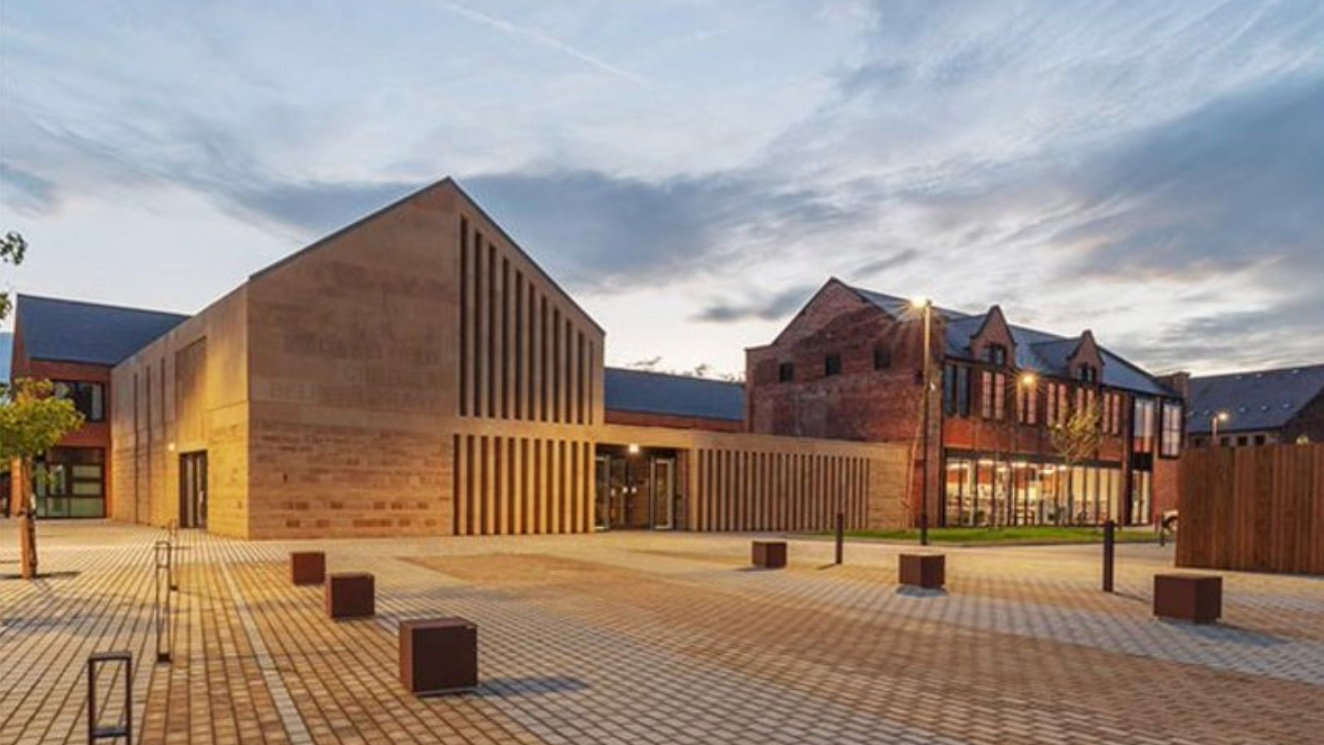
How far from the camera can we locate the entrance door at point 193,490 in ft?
106

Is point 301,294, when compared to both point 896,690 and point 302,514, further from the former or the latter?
point 896,690

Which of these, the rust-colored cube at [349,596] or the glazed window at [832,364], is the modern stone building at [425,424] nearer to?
the glazed window at [832,364]

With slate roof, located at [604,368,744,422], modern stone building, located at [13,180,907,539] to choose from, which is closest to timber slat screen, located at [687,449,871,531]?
modern stone building, located at [13,180,907,539]

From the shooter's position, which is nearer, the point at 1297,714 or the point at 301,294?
the point at 1297,714

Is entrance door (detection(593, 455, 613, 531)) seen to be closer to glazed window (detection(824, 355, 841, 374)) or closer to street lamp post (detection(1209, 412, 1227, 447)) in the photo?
glazed window (detection(824, 355, 841, 374))

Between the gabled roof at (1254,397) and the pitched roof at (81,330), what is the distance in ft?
218

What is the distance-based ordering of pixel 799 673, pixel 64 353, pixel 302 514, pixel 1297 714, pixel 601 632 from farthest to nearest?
pixel 64 353
pixel 302 514
pixel 601 632
pixel 799 673
pixel 1297 714

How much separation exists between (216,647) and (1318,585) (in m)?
18.8

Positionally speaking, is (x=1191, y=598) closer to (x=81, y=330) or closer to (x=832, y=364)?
(x=832, y=364)

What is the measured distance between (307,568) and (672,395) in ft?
155

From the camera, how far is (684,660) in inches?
369

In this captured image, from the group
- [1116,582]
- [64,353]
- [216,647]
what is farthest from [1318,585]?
[64,353]

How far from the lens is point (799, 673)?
879 centimetres

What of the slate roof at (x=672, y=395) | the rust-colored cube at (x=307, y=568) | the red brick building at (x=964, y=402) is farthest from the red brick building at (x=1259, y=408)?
the rust-colored cube at (x=307, y=568)
